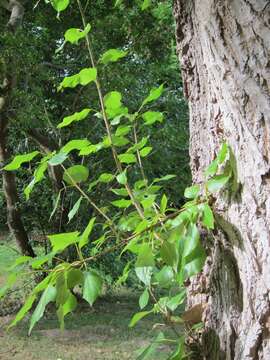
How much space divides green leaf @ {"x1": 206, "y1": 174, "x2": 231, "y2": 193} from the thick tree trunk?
0.02 metres

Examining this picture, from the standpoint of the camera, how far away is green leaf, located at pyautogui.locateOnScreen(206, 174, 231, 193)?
2.60 ft

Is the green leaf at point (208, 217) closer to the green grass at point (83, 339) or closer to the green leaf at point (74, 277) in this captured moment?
the green leaf at point (74, 277)

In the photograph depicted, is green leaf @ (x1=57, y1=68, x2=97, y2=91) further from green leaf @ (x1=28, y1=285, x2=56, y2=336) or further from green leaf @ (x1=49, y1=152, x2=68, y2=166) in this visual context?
green leaf @ (x1=28, y1=285, x2=56, y2=336)

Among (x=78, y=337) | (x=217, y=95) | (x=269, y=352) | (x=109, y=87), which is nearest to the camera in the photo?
(x=269, y=352)

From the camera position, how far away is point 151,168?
6645 mm

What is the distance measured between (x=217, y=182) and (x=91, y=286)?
25 cm

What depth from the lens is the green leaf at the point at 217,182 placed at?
0.79 metres

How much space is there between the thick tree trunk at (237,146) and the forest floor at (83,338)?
3.70 metres

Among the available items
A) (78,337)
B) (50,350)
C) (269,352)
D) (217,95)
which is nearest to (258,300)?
(269,352)

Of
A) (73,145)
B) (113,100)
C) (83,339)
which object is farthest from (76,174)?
(83,339)

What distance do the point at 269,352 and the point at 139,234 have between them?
0.89ft

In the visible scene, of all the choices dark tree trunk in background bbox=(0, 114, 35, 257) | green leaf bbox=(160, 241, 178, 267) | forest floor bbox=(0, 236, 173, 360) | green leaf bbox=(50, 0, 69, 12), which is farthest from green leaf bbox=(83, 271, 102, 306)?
dark tree trunk in background bbox=(0, 114, 35, 257)

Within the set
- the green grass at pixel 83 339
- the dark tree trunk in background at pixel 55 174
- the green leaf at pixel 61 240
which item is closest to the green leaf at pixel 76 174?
the green leaf at pixel 61 240

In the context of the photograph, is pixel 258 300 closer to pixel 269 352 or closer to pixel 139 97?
pixel 269 352
